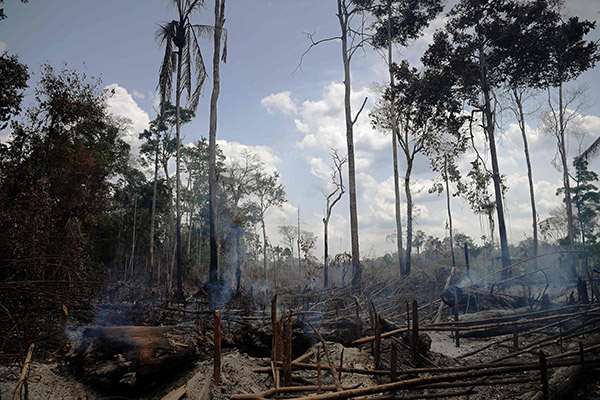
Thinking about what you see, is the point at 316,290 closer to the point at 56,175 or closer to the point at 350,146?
the point at 350,146

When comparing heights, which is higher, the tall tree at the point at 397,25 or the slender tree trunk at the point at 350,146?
the tall tree at the point at 397,25

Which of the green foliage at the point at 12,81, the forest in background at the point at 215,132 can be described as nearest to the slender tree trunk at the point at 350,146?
the forest in background at the point at 215,132

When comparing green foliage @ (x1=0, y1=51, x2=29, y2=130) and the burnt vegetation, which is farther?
green foliage @ (x1=0, y1=51, x2=29, y2=130)

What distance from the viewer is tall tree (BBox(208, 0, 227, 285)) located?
10.6 metres

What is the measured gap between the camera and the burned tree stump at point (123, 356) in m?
3.74

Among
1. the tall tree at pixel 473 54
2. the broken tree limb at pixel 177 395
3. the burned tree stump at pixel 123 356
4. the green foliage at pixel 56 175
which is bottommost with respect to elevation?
the broken tree limb at pixel 177 395

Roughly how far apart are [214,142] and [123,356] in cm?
843

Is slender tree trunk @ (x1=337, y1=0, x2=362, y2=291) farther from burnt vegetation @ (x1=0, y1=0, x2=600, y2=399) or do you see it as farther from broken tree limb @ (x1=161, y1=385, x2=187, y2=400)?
broken tree limb @ (x1=161, y1=385, x2=187, y2=400)

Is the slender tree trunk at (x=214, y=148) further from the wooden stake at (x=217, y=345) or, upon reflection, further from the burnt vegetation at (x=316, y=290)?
the wooden stake at (x=217, y=345)

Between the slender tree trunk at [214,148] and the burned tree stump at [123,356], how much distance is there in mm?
6078

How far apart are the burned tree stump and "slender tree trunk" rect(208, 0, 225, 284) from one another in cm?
608

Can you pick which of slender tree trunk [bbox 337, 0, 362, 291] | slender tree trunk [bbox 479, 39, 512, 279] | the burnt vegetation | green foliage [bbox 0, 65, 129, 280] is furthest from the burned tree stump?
slender tree trunk [bbox 479, 39, 512, 279]

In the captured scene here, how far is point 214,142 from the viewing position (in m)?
11.3

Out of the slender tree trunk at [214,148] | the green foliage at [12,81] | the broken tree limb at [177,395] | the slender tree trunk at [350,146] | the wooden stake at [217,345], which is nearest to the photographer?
the broken tree limb at [177,395]
